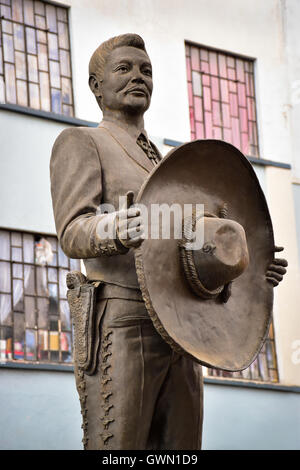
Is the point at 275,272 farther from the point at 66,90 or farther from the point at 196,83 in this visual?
the point at 196,83

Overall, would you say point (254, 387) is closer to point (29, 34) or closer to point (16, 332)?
point (16, 332)

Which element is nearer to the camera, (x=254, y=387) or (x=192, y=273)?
(x=192, y=273)

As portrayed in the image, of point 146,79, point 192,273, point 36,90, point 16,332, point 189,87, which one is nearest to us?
point 192,273

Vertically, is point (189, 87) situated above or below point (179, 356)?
above

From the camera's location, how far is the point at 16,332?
1722cm

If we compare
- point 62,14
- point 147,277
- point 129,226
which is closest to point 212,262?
point 147,277

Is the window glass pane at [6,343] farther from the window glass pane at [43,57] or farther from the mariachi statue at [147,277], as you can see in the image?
the mariachi statue at [147,277]

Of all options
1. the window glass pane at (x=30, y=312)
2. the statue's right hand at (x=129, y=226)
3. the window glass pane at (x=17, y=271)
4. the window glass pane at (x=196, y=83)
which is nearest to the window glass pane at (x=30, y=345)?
the window glass pane at (x=30, y=312)

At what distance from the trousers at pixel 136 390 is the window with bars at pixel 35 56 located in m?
11.6

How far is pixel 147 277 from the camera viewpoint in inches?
249

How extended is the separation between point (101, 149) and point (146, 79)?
54 cm

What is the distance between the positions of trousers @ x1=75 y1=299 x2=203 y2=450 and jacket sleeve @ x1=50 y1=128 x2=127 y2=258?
0.39 metres

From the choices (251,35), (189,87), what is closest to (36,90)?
(189,87)

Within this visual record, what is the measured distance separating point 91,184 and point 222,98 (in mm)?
13918
